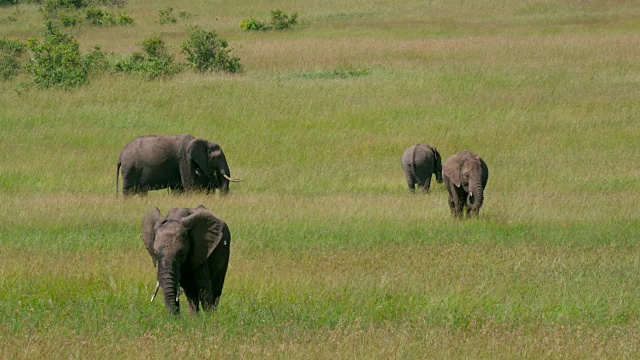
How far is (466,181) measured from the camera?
707 inches

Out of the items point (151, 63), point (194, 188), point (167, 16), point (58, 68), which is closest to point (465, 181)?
point (194, 188)

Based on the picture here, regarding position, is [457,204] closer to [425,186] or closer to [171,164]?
[425,186]

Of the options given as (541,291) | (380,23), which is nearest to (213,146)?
(541,291)

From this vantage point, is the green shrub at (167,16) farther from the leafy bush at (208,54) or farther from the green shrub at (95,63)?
the green shrub at (95,63)

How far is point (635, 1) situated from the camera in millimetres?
60656

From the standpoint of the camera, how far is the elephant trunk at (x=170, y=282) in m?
9.09

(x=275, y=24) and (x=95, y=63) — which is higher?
(x=95, y=63)

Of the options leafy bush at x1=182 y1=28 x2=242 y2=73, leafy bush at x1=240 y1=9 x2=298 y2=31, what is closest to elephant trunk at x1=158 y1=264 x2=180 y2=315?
leafy bush at x1=182 y1=28 x2=242 y2=73

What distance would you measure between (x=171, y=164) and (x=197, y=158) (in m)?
0.74

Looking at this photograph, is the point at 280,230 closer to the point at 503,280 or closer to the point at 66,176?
the point at 503,280

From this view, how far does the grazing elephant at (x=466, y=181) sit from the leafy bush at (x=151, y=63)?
729 inches

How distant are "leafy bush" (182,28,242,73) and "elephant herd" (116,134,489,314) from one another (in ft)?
51.6

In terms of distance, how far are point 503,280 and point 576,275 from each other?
857 millimetres

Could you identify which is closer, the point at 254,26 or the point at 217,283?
the point at 217,283
